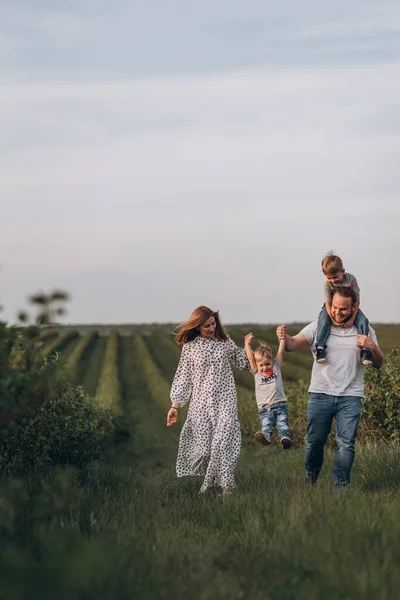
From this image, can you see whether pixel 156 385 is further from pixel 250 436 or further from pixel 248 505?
pixel 248 505

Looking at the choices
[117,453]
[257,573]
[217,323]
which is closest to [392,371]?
[217,323]

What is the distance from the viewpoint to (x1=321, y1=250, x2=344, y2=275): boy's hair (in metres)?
8.77

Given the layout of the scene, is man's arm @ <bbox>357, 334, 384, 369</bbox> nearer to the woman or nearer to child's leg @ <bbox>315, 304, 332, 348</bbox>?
child's leg @ <bbox>315, 304, 332, 348</bbox>

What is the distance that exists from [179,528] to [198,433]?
2.90 m

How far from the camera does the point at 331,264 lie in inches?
346

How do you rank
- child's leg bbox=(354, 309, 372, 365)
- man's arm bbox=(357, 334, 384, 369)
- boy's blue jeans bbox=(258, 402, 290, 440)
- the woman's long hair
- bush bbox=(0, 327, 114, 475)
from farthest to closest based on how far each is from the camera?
1. boy's blue jeans bbox=(258, 402, 290, 440)
2. the woman's long hair
3. child's leg bbox=(354, 309, 372, 365)
4. man's arm bbox=(357, 334, 384, 369)
5. bush bbox=(0, 327, 114, 475)

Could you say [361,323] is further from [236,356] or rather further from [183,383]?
[183,383]

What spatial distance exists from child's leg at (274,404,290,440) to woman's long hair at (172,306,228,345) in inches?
99.4

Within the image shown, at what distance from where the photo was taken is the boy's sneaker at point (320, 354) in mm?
8758

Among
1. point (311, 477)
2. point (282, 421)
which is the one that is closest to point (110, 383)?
point (282, 421)

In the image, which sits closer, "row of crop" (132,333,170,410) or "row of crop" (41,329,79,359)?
"row of crop" (132,333,170,410)

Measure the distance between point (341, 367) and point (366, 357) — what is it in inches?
10.3

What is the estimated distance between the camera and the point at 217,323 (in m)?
9.36

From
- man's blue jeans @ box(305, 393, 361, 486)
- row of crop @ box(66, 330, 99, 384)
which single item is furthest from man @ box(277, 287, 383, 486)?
row of crop @ box(66, 330, 99, 384)
